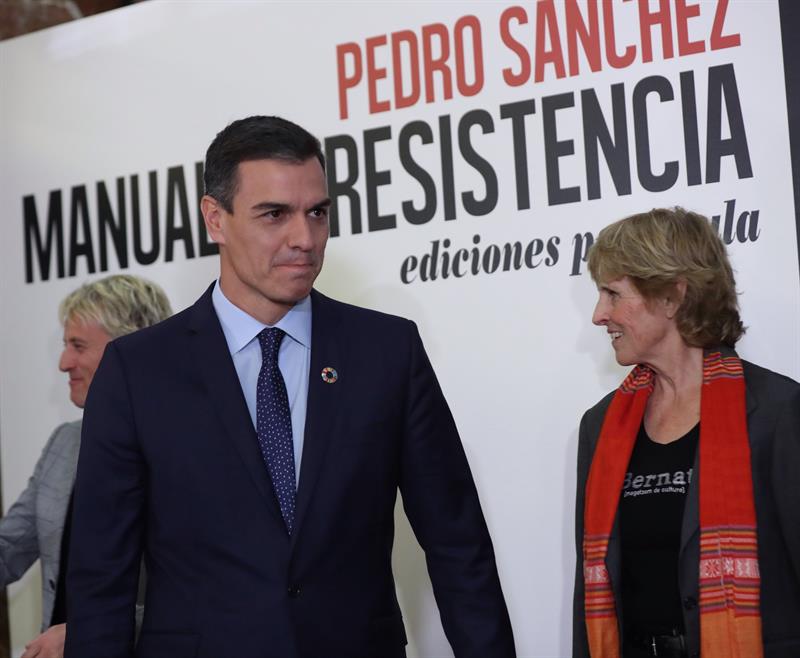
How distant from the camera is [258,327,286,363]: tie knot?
93.7 inches

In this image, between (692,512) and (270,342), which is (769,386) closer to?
(692,512)

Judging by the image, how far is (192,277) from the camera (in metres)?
4.22

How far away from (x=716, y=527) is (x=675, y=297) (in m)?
0.59

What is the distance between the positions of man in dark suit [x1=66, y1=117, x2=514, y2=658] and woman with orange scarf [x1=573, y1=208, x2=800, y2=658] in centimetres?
54

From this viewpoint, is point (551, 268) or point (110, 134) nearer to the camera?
point (551, 268)

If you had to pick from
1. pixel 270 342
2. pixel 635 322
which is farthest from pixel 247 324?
pixel 635 322

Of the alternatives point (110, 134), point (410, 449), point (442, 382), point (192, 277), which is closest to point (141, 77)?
point (110, 134)

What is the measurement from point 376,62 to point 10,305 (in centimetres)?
187

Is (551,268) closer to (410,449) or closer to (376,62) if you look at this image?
(376,62)

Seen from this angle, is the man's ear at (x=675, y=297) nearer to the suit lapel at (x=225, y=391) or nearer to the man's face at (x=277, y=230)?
the man's face at (x=277, y=230)

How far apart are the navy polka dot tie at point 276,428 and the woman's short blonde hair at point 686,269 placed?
99 centimetres

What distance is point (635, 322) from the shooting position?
9.40 feet

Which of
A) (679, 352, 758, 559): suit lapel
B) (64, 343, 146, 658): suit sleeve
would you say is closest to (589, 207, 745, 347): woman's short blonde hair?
(679, 352, 758, 559): suit lapel

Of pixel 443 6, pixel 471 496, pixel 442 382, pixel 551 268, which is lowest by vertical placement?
pixel 471 496
